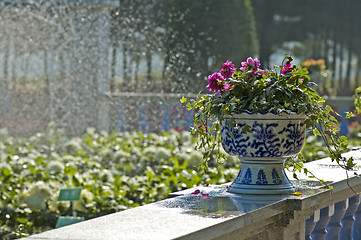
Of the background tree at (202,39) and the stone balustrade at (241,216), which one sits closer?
the stone balustrade at (241,216)

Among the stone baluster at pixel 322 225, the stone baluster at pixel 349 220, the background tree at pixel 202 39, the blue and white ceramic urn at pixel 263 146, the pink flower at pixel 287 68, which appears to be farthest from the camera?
the background tree at pixel 202 39

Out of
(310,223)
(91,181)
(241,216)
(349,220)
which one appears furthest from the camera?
(91,181)

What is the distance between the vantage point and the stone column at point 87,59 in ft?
28.5

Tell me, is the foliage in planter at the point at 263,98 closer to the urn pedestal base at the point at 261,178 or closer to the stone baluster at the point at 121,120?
the urn pedestal base at the point at 261,178

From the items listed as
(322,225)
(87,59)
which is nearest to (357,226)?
(322,225)

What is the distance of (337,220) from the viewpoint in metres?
2.26

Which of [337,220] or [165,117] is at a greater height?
[337,220]

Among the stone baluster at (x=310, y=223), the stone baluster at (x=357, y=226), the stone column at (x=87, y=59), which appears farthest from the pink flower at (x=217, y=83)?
the stone column at (x=87, y=59)

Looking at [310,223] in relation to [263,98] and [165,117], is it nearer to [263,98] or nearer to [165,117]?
[263,98]

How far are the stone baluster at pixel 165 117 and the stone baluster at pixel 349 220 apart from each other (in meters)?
5.15

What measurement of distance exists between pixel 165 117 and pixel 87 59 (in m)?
1.84

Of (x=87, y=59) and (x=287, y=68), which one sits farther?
(x=87, y=59)

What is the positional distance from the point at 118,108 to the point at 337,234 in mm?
5608

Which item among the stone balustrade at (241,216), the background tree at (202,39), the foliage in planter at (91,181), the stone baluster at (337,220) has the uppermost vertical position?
the background tree at (202,39)
